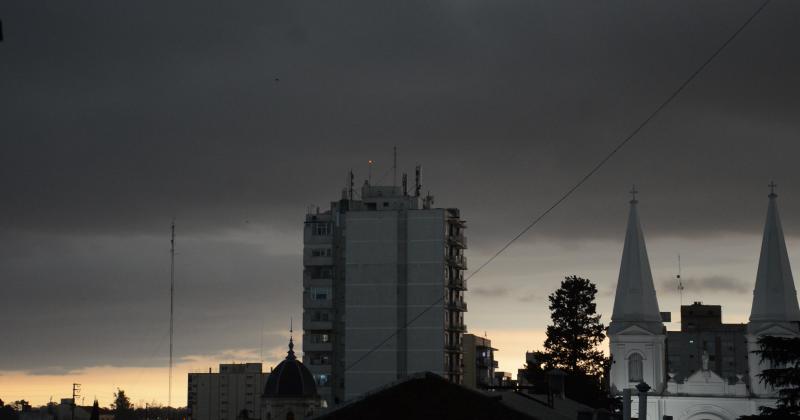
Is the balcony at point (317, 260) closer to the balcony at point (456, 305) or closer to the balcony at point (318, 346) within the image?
the balcony at point (318, 346)

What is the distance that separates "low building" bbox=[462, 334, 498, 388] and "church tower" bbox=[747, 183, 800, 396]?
134ft

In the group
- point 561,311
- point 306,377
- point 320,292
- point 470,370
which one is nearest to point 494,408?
point 306,377

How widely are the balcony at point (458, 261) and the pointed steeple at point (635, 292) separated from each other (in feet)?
58.9

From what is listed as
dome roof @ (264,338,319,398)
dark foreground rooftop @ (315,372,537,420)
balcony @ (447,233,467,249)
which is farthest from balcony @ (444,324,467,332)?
dark foreground rooftop @ (315,372,537,420)

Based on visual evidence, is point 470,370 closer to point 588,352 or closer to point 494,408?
point 588,352

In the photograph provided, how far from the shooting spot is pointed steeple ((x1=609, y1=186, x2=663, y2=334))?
124 m

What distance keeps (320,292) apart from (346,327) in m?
10.4

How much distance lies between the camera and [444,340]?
13112 cm

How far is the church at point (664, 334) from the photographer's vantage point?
391 feet

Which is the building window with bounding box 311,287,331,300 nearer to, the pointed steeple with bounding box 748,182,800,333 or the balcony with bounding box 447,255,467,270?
the balcony with bounding box 447,255,467,270

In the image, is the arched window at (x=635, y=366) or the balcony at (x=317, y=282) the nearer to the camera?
the arched window at (x=635, y=366)

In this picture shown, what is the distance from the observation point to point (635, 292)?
124938mm

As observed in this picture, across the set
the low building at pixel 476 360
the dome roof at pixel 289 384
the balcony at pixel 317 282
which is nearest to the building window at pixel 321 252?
the balcony at pixel 317 282

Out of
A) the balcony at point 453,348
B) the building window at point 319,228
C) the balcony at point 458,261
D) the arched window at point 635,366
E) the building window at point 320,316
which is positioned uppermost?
the building window at point 319,228
